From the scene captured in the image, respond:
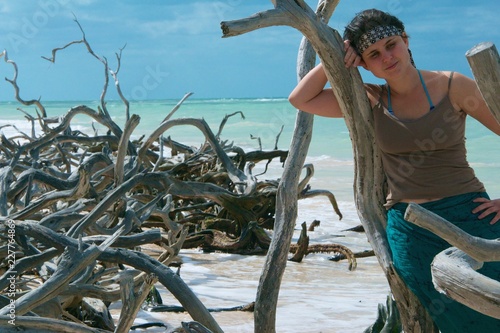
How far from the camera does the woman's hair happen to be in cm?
243

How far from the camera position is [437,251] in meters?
2.37

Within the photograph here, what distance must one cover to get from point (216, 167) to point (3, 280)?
4.37m

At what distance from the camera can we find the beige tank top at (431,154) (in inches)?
94.0

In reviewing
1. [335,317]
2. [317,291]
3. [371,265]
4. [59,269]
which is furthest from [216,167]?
[59,269]

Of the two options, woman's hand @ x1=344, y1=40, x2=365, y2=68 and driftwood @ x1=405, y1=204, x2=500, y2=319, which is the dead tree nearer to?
driftwood @ x1=405, y1=204, x2=500, y2=319

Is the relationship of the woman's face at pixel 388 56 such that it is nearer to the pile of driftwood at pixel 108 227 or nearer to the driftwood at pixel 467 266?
the pile of driftwood at pixel 108 227

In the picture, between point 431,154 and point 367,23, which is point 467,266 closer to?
point 431,154

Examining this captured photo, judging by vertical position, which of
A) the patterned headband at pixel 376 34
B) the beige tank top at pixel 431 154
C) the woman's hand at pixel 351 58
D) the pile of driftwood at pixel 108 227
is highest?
the patterned headband at pixel 376 34

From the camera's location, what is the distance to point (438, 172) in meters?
2.42

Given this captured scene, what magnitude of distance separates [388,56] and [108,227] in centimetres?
222

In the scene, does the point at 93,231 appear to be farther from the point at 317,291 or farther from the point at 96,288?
the point at 317,291

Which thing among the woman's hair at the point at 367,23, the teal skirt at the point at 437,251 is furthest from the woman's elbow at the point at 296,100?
the teal skirt at the point at 437,251

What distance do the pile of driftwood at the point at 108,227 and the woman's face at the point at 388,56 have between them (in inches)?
35.8

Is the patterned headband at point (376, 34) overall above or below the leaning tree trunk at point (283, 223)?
above
